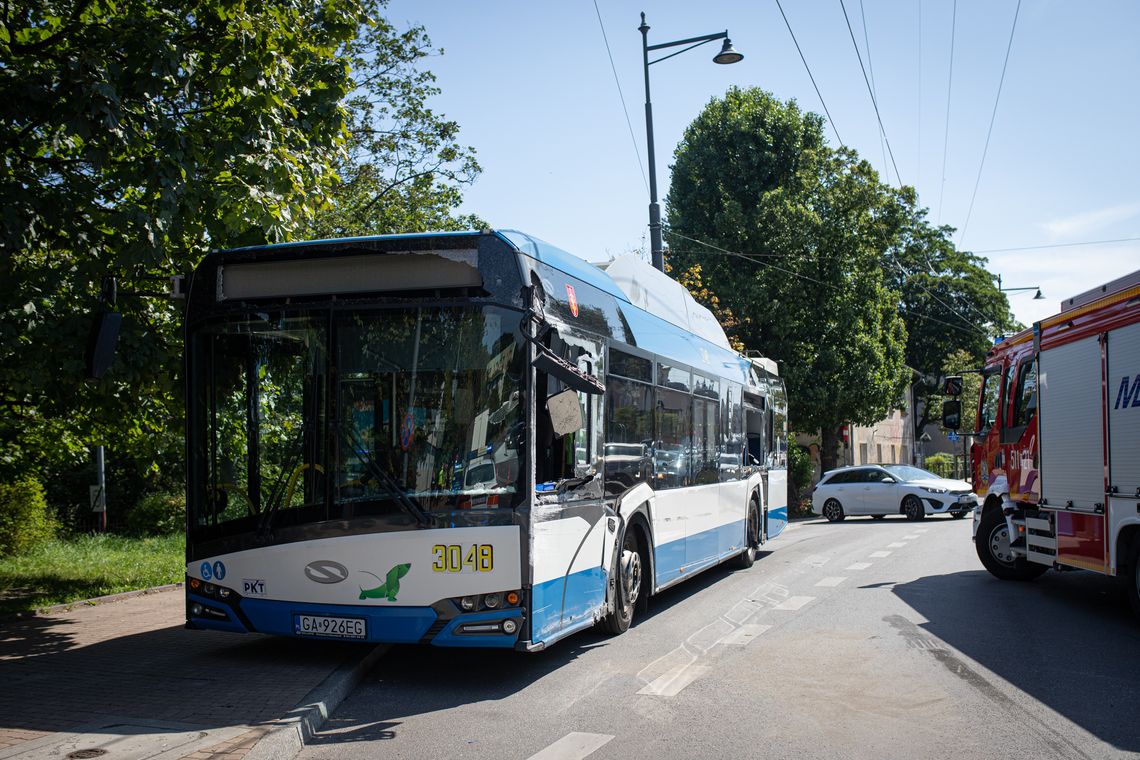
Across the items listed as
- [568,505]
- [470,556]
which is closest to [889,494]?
[568,505]

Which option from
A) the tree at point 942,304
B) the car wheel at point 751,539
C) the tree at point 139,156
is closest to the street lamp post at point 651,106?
the car wheel at point 751,539

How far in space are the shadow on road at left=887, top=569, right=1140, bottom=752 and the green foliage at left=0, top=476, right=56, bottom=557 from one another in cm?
1327

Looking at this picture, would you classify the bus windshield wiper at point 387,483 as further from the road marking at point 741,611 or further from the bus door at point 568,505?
the road marking at point 741,611

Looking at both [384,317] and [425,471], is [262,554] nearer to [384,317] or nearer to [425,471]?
[425,471]

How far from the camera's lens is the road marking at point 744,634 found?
8.89 m

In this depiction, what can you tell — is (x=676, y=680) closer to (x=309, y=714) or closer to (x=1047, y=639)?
(x=309, y=714)

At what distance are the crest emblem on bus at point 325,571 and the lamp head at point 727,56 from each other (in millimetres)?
13851

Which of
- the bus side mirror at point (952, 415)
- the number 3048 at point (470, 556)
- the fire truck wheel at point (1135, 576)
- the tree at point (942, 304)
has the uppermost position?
the tree at point (942, 304)

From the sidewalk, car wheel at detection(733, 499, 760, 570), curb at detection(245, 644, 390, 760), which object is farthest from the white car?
curb at detection(245, 644, 390, 760)

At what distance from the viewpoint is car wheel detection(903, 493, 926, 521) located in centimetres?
2703

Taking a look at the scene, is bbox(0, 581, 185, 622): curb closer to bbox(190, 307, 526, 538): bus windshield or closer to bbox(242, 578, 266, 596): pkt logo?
bbox(242, 578, 266, 596): pkt logo

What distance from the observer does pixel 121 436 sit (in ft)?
40.3

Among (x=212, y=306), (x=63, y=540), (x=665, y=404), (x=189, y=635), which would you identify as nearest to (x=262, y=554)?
(x=212, y=306)

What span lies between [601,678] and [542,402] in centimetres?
209
